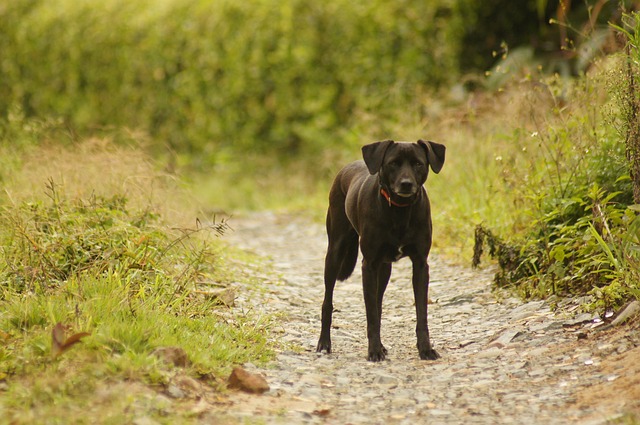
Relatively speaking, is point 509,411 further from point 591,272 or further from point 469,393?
point 591,272

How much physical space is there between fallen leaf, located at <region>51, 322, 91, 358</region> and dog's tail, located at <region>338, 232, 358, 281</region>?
6.58ft

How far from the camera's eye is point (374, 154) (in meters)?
5.02

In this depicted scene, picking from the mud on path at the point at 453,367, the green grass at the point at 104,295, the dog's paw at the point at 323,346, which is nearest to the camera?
the green grass at the point at 104,295

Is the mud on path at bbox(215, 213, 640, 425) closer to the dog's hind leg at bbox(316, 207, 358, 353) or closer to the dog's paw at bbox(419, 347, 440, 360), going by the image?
the dog's paw at bbox(419, 347, 440, 360)

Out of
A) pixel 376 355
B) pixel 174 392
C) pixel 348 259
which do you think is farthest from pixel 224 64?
pixel 174 392

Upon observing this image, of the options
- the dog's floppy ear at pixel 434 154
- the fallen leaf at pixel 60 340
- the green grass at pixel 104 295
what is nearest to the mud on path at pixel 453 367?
the green grass at pixel 104 295

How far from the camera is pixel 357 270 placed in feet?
25.6

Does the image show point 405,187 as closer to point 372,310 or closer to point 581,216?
point 372,310

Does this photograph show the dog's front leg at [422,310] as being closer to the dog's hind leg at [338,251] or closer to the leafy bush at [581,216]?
the dog's hind leg at [338,251]

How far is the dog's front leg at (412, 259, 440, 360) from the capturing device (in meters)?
4.86

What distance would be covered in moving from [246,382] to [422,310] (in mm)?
1315

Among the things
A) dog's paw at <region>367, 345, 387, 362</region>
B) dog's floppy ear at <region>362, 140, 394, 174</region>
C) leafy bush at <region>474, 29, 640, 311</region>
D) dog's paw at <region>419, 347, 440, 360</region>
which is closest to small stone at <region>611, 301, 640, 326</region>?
leafy bush at <region>474, 29, 640, 311</region>

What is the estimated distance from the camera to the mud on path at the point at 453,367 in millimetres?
3771

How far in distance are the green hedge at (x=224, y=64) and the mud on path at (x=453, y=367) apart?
545 cm
